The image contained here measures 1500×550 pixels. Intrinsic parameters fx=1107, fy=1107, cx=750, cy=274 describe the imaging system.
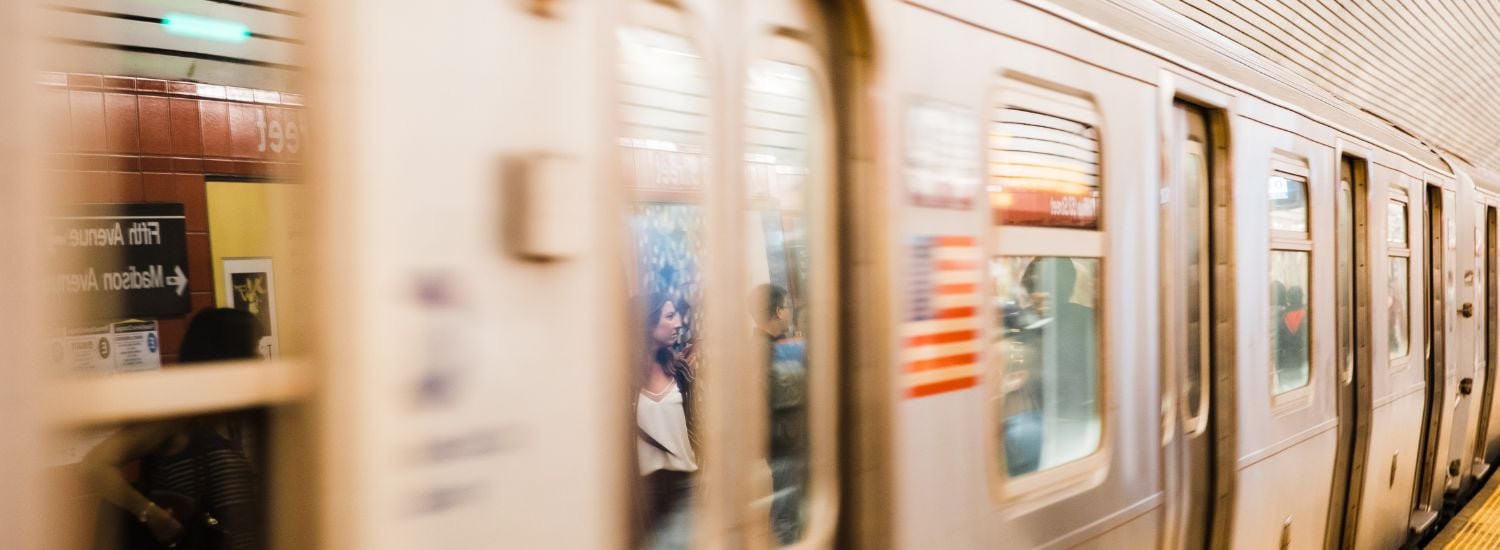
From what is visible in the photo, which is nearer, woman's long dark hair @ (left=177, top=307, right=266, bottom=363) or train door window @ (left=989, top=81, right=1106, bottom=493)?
woman's long dark hair @ (left=177, top=307, right=266, bottom=363)

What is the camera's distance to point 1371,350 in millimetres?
5438

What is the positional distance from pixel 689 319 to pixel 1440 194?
23.7 feet

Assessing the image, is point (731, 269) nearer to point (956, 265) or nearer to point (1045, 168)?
point (956, 265)

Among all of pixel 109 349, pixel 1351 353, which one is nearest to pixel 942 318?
pixel 109 349

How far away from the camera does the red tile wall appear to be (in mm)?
1108

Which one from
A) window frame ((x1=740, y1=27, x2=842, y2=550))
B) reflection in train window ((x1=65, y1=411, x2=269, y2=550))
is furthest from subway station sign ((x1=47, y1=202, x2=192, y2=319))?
window frame ((x1=740, y1=27, x2=842, y2=550))

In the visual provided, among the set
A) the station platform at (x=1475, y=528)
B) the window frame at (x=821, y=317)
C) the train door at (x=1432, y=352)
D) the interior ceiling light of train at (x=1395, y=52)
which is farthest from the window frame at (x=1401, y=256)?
the window frame at (x=821, y=317)

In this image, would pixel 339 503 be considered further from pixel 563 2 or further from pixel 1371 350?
pixel 1371 350

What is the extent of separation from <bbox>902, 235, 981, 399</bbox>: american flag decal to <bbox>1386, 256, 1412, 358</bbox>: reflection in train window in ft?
15.2

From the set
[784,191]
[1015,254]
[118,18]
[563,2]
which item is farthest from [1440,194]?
[118,18]

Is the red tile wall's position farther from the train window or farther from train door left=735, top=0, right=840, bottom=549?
the train window

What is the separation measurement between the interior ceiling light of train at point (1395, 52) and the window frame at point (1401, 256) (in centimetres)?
91

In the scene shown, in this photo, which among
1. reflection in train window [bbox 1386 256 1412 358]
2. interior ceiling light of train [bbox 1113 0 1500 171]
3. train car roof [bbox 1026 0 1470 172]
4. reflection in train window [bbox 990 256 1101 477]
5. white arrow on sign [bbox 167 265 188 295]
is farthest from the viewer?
reflection in train window [bbox 1386 256 1412 358]

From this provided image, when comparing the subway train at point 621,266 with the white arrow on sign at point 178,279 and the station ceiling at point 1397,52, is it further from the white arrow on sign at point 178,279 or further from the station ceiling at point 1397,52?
the station ceiling at point 1397,52
